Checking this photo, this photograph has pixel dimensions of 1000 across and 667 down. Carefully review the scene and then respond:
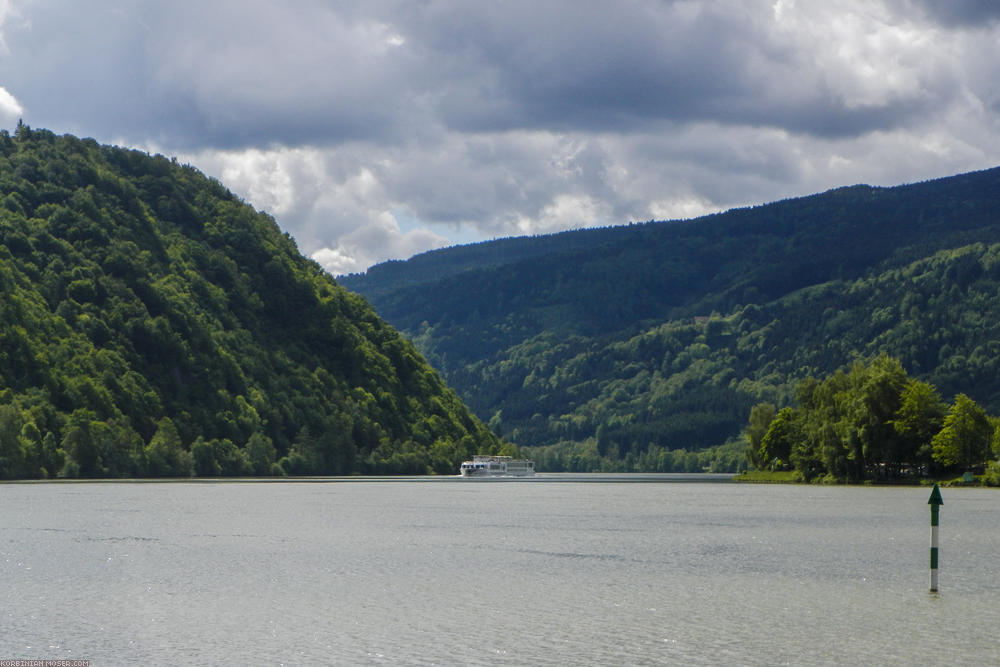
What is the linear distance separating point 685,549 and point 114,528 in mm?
35028

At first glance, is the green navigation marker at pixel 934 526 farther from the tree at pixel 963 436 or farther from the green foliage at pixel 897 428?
the tree at pixel 963 436

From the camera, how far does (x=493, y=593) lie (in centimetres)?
4562

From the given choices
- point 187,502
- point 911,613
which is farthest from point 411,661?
point 187,502

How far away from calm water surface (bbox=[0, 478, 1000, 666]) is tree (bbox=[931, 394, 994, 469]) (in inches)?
3514

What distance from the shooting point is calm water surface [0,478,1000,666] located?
108 feet

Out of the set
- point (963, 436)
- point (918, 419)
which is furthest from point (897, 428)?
point (963, 436)

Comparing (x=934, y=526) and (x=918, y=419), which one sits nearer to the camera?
(x=934, y=526)

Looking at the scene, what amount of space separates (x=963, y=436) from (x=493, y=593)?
463 feet

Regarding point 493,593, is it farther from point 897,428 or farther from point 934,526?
point 897,428

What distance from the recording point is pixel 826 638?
114ft

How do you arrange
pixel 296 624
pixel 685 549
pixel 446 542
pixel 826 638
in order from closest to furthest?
pixel 826 638 < pixel 296 624 < pixel 685 549 < pixel 446 542

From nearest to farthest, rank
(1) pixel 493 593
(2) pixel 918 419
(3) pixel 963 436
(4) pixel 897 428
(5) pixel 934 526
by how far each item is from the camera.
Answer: (5) pixel 934 526 → (1) pixel 493 593 → (3) pixel 963 436 → (4) pixel 897 428 → (2) pixel 918 419

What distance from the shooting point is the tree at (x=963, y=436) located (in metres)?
172

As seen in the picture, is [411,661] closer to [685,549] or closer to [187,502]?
[685,549]
